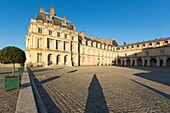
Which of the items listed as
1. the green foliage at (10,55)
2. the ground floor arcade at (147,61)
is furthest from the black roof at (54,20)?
the ground floor arcade at (147,61)

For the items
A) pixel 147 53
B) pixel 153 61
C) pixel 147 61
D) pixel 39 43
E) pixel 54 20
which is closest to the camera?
pixel 39 43

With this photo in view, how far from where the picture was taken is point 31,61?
27.1m

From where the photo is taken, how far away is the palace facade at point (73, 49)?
29.1m

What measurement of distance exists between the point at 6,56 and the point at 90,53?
40.8m

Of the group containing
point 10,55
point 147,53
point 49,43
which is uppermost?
point 49,43

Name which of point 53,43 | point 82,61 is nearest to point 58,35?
point 53,43

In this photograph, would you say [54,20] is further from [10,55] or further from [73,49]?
[10,55]

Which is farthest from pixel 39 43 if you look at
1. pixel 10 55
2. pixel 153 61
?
pixel 153 61

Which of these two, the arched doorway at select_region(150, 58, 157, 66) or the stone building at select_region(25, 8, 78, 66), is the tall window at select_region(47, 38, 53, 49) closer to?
the stone building at select_region(25, 8, 78, 66)

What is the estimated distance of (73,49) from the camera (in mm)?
38688

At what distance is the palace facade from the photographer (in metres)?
29.1

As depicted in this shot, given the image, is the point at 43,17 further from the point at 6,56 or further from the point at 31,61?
the point at 6,56

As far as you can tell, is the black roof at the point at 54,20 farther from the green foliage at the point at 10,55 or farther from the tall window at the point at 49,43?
the green foliage at the point at 10,55

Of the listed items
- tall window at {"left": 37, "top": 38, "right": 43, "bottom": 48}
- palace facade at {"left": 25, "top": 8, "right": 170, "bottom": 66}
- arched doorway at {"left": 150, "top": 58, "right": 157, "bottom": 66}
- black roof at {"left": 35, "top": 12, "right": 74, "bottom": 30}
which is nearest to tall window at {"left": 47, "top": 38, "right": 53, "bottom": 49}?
palace facade at {"left": 25, "top": 8, "right": 170, "bottom": 66}
